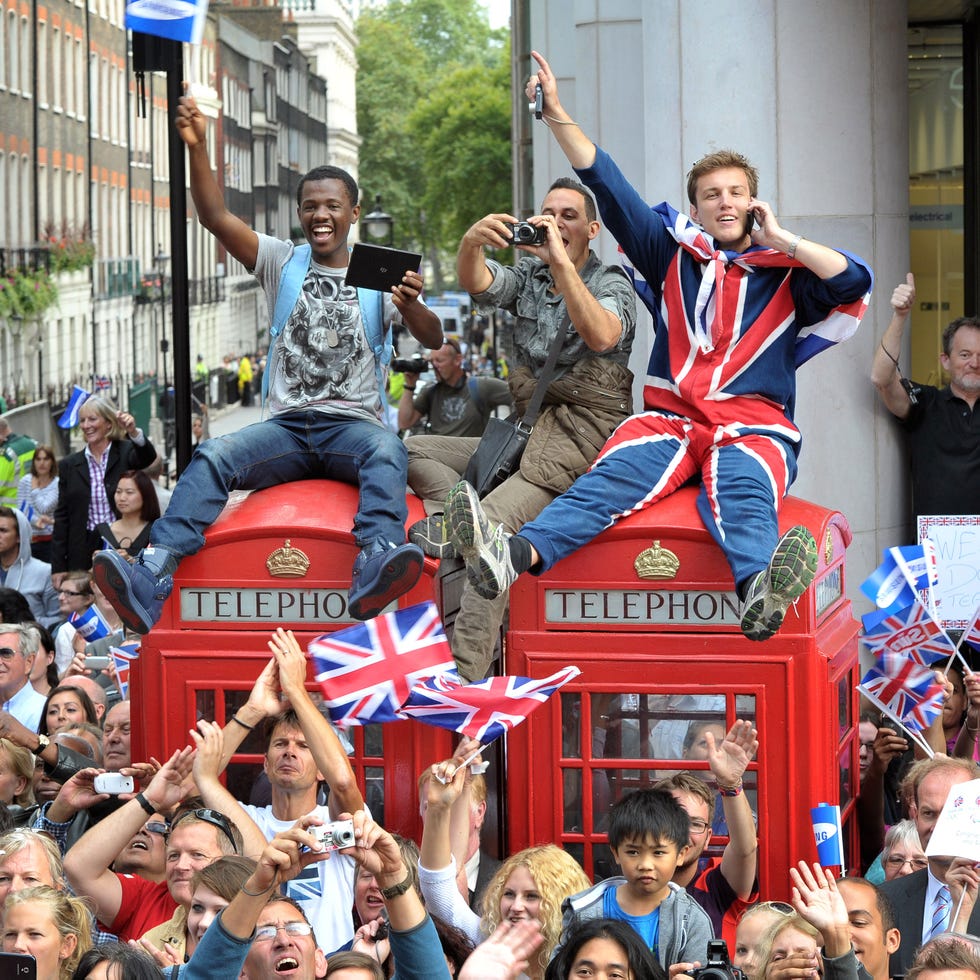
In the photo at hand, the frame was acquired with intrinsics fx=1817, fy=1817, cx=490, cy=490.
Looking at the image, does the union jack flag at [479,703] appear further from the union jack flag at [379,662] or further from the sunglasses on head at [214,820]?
the sunglasses on head at [214,820]

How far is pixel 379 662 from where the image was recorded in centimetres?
612

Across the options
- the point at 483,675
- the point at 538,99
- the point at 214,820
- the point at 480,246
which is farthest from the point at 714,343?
the point at 214,820

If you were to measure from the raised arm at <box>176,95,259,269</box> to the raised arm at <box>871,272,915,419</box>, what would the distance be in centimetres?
343

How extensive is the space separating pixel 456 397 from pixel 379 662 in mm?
Answer: 5510

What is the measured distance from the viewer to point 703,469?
6.73 m

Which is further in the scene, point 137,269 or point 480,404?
point 137,269

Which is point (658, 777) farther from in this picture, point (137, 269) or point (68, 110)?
point (137, 269)

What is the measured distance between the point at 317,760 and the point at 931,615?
2814 millimetres

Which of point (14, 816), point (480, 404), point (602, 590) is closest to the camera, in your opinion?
point (602, 590)

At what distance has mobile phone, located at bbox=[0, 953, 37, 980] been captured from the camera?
4.63 m

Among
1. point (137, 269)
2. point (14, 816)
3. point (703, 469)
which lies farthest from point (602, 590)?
point (137, 269)

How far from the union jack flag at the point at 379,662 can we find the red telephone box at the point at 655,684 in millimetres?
631

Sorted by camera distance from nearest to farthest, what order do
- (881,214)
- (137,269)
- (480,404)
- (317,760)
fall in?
(317,760), (881,214), (480,404), (137,269)

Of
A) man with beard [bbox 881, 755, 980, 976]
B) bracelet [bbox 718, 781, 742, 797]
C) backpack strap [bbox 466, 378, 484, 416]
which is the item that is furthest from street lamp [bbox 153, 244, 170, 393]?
man with beard [bbox 881, 755, 980, 976]
